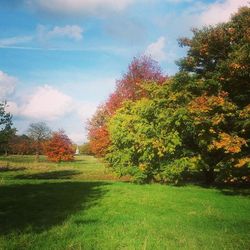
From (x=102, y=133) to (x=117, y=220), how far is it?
30.2 meters

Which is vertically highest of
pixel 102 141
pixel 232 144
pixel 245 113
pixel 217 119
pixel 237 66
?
pixel 237 66

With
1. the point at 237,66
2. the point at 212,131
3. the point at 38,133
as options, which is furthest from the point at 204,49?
the point at 38,133

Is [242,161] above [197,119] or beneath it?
beneath

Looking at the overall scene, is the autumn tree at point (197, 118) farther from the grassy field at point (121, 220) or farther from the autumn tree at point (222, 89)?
the grassy field at point (121, 220)

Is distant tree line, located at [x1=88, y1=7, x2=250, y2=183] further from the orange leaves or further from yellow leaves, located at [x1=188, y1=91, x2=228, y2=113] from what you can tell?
the orange leaves

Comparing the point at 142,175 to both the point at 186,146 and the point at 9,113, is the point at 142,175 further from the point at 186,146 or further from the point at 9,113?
the point at 9,113

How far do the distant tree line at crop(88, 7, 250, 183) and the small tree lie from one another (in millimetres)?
33029

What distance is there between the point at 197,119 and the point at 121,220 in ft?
41.9

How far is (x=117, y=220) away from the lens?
16391mm

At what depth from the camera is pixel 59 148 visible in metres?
68.6

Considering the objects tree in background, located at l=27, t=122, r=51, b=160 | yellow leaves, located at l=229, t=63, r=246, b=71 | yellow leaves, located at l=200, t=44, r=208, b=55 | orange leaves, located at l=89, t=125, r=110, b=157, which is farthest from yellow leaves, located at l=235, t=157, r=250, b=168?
tree in background, located at l=27, t=122, r=51, b=160

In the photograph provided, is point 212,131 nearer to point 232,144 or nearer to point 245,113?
point 232,144

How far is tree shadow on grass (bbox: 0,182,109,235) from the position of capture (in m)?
15.1

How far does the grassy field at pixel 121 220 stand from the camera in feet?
41.1
